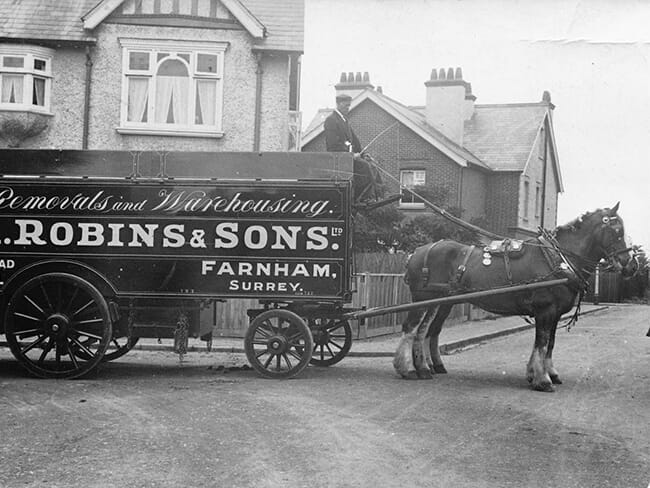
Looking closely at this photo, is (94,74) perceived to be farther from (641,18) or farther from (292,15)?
(641,18)

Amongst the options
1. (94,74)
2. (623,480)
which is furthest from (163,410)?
(94,74)

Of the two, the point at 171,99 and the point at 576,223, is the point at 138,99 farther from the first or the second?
the point at 576,223

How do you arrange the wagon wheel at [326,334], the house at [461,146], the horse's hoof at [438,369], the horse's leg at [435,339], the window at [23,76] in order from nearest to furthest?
the wagon wheel at [326,334] → the horse's leg at [435,339] → the horse's hoof at [438,369] → the window at [23,76] → the house at [461,146]

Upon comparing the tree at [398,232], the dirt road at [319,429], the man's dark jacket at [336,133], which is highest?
the man's dark jacket at [336,133]

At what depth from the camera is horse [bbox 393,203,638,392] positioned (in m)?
10.2

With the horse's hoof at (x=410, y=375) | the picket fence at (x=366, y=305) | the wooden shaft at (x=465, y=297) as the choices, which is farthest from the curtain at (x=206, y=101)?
the horse's hoof at (x=410, y=375)

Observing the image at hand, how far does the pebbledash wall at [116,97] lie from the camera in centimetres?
1822

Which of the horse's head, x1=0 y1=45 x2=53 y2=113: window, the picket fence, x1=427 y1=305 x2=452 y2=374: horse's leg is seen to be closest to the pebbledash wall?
x1=0 y1=45 x2=53 y2=113: window

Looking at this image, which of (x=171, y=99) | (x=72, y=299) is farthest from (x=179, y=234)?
(x=171, y=99)

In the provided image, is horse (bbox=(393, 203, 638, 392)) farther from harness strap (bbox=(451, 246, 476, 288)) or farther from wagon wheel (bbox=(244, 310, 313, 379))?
wagon wheel (bbox=(244, 310, 313, 379))

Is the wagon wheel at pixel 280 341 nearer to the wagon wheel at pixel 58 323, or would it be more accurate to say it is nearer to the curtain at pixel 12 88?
the wagon wheel at pixel 58 323

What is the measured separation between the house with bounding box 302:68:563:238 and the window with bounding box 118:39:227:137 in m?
11.6

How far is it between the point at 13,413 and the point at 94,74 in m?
12.0

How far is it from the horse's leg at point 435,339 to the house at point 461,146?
58.7ft
